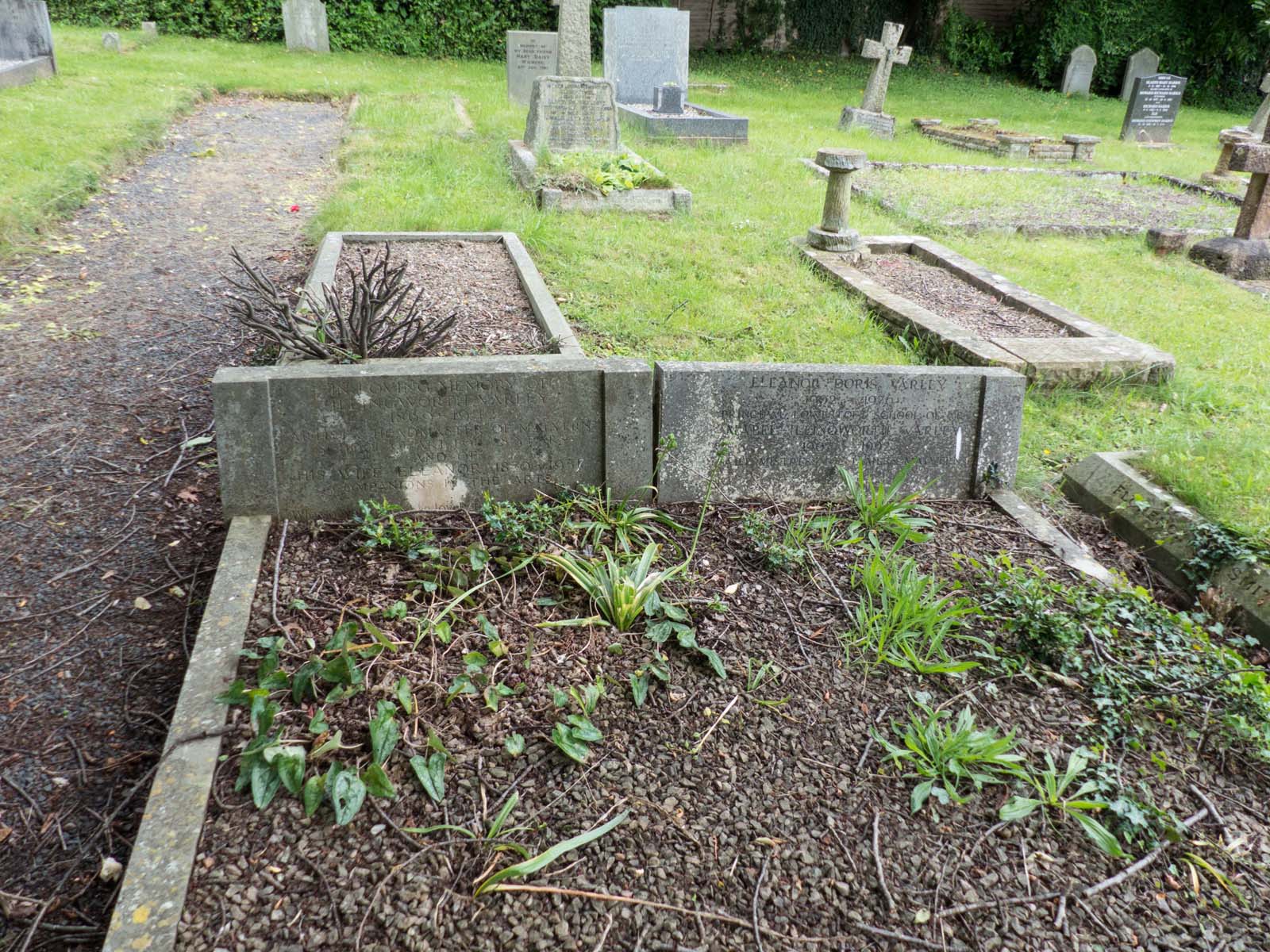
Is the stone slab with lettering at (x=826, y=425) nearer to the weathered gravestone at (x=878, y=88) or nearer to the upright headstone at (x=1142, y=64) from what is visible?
the weathered gravestone at (x=878, y=88)

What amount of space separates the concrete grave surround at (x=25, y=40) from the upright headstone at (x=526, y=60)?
5.51 meters

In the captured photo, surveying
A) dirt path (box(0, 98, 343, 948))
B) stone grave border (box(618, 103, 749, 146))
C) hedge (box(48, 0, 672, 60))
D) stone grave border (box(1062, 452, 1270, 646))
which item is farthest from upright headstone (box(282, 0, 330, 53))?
stone grave border (box(1062, 452, 1270, 646))

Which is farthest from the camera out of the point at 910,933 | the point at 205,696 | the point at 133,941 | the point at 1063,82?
the point at 1063,82

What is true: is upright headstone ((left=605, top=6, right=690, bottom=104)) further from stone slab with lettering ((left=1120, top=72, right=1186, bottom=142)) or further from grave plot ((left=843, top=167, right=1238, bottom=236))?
stone slab with lettering ((left=1120, top=72, right=1186, bottom=142))

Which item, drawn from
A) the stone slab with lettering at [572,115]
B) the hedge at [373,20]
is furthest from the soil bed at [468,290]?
the hedge at [373,20]

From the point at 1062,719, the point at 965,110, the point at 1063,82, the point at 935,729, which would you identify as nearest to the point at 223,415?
the point at 935,729

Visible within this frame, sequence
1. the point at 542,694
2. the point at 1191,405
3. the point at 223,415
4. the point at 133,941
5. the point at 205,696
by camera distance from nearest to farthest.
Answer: the point at 133,941 → the point at 205,696 → the point at 542,694 → the point at 223,415 → the point at 1191,405

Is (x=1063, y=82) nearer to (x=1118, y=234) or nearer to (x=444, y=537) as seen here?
(x=1118, y=234)

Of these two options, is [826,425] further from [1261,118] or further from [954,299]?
[1261,118]

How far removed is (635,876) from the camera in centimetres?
198

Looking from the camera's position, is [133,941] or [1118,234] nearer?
[133,941]

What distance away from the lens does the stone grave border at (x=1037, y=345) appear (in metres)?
4.83

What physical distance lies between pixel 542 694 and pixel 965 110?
57.5ft

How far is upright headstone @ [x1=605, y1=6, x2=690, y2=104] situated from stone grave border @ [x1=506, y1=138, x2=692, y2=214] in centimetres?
591
